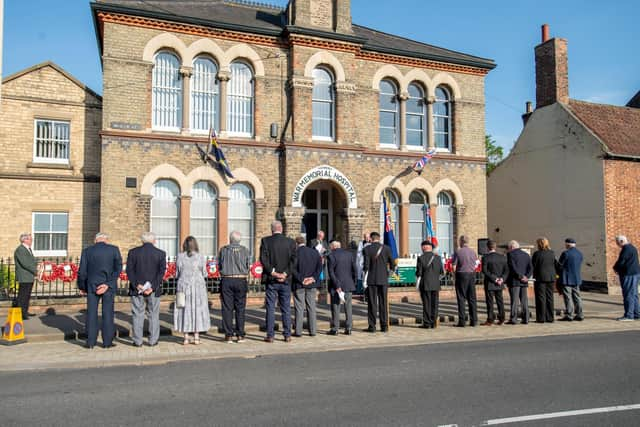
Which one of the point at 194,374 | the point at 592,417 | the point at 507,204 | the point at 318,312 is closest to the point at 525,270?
the point at 318,312

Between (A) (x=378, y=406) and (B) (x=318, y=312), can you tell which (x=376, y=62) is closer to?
(B) (x=318, y=312)

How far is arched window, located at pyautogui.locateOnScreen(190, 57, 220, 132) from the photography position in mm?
16078

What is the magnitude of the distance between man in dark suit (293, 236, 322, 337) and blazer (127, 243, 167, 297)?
2467mm

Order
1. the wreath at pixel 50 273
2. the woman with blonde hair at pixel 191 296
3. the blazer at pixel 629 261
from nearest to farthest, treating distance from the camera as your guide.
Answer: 1. the woman with blonde hair at pixel 191 296
2. the blazer at pixel 629 261
3. the wreath at pixel 50 273

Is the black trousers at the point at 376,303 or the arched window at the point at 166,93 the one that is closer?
the black trousers at the point at 376,303

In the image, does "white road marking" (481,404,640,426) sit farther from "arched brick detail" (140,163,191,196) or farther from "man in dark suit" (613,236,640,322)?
"arched brick detail" (140,163,191,196)

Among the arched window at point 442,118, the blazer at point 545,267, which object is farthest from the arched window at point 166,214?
the blazer at point 545,267

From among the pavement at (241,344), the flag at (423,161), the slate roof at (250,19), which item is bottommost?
the pavement at (241,344)

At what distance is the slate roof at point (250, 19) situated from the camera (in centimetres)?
1534

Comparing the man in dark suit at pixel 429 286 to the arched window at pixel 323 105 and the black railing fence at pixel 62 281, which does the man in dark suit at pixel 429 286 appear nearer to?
the black railing fence at pixel 62 281

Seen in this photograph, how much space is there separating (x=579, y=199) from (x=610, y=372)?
1470cm

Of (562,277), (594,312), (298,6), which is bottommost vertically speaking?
(594,312)

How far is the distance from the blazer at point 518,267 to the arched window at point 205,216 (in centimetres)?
859

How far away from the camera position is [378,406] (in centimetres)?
550
